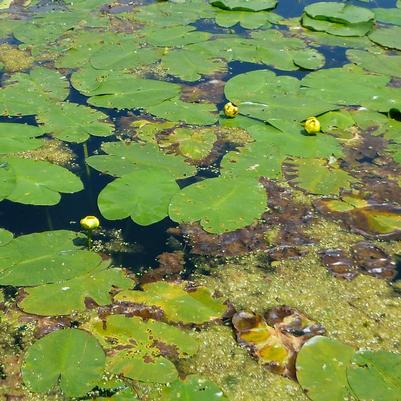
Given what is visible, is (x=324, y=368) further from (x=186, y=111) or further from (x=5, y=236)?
(x=186, y=111)

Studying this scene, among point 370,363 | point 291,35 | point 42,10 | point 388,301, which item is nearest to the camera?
point 370,363

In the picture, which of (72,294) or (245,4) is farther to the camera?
(245,4)

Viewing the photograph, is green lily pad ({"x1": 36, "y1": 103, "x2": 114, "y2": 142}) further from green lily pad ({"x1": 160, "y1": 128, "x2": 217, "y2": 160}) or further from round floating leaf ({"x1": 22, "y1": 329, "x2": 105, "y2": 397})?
round floating leaf ({"x1": 22, "y1": 329, "x2": 105, "y2": 397})

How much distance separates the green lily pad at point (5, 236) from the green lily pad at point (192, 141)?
1234 millimetres

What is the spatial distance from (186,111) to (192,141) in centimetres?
40

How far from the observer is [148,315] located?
2543 millimetres

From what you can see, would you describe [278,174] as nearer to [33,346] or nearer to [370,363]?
[370,363]

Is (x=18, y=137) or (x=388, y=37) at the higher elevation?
(x=18, y=137)

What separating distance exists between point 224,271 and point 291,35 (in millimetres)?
3329

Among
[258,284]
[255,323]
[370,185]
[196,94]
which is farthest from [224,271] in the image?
[196,94]

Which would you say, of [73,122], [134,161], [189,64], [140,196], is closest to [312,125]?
[134,161]

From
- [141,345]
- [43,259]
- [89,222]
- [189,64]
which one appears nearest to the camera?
[141,345]

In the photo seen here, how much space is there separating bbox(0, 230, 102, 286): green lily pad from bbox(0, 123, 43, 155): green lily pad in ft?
3.09

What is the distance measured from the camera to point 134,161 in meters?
3.56
